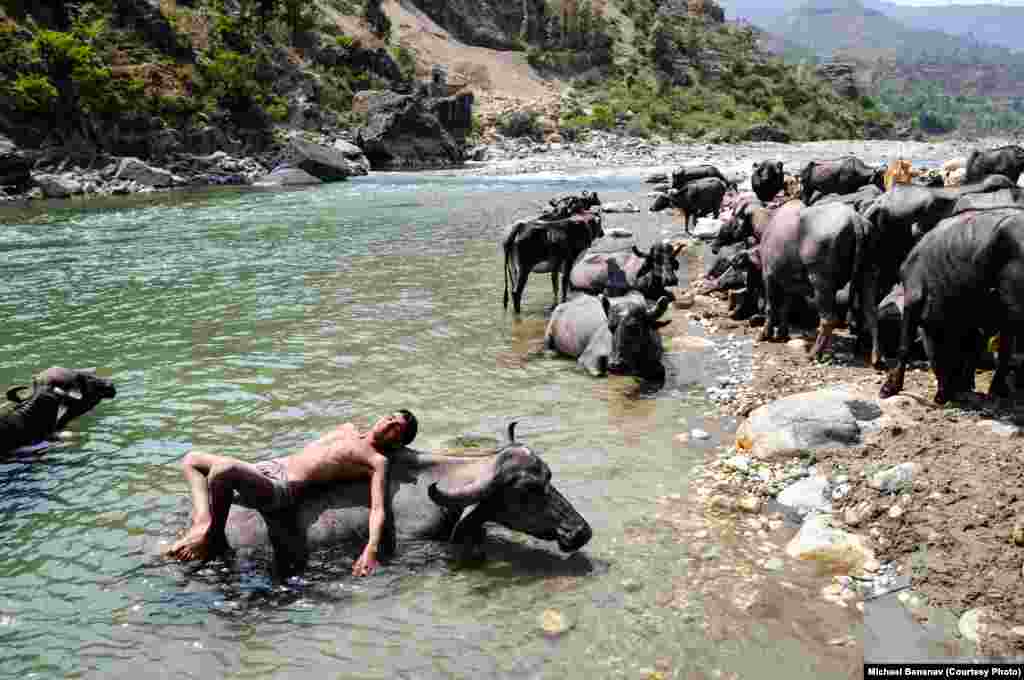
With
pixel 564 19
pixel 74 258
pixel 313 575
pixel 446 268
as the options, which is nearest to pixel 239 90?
pixel 74 258

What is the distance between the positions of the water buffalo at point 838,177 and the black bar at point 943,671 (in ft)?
49.7

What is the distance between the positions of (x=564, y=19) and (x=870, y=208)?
113086mm

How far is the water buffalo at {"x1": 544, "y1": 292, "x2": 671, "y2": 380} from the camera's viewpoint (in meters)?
10.1

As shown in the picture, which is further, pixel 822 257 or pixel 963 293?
pixel 822 257

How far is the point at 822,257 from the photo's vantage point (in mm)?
9789

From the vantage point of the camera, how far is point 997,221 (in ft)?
22.7

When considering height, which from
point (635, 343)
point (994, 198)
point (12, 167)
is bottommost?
point (635, 343)

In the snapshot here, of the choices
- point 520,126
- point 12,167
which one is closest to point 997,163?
point 12,167

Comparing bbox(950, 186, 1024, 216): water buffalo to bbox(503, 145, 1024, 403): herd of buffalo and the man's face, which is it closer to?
bbox(503, 145, 1024, 403): herd of buffalo

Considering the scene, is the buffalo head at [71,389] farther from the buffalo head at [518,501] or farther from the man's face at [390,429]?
the buffalo head at [518,501]

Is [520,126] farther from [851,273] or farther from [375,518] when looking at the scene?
[375,518]

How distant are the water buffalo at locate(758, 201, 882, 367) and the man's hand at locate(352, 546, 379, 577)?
22.8ft

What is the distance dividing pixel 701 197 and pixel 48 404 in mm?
18835

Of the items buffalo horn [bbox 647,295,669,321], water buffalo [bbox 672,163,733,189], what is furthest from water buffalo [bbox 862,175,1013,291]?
water buffalo [bbox 672,163,733,189]
